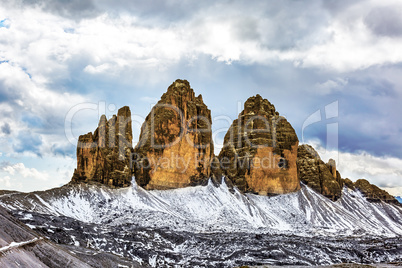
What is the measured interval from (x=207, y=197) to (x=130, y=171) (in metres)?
28.4

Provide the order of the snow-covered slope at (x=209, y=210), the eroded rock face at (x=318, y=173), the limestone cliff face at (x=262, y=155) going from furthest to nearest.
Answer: the eroded rock face at (x=318, y=173)
the limestone cliff face at (x=262, y=155)
the snow-covered slope at (x=209, y=210)

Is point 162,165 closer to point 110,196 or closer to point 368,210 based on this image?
point 110,196

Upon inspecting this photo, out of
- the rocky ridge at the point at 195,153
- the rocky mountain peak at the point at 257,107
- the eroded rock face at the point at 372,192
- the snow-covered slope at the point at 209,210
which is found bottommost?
the snow-covered slope at the point at 209,210

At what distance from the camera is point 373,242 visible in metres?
108

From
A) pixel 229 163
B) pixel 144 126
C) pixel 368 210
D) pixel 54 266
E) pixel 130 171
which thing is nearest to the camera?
pixel 54 266

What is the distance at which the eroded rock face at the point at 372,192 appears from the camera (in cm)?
18750

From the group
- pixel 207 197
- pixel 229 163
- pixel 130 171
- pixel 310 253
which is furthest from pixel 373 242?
pixel 130 171

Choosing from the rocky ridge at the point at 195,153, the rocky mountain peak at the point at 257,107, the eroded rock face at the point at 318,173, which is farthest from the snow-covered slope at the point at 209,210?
the rocky mountain peak at the point at 257,107

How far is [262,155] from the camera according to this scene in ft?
488

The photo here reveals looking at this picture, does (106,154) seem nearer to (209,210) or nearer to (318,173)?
(209,210)

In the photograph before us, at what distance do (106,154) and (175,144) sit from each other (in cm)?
2530

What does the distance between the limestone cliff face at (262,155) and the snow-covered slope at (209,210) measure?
565cm

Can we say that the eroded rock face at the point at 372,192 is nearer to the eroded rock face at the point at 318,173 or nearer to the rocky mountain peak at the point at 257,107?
the eroded rock face at the point at 318,173

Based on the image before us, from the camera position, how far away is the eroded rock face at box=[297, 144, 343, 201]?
165m
